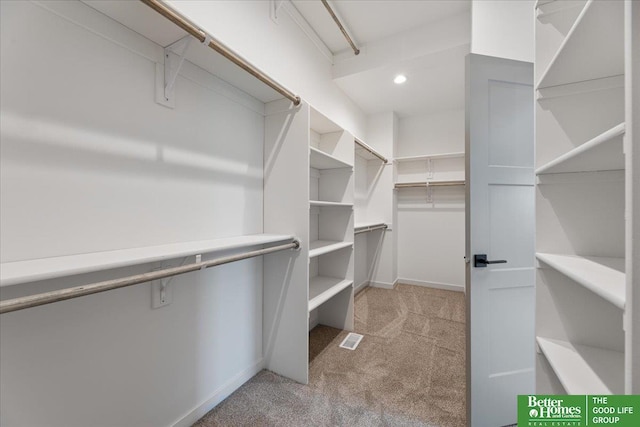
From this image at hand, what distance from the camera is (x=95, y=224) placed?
103 cm

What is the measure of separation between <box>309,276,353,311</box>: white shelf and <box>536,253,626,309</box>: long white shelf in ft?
4.65

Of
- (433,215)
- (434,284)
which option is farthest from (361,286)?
(433,215)

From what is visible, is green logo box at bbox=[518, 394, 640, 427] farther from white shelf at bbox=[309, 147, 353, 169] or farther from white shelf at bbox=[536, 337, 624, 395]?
white shelf at bbox=[309, 147, 353, 169]

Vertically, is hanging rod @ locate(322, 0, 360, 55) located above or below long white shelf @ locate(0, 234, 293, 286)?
above

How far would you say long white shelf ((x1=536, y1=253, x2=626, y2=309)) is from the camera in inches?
24.0

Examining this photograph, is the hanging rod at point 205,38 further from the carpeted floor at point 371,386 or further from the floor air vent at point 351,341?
the floor air vent at point 351,341

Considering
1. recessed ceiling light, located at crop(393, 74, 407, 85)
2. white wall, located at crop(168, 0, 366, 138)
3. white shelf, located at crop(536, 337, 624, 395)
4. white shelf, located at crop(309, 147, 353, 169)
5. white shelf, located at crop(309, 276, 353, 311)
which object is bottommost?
white shelf, located at crop(309, 276, 353, 311)

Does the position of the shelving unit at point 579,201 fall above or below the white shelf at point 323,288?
above

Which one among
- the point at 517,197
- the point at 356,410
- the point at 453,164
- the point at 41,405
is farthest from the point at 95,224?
the point at 453,164

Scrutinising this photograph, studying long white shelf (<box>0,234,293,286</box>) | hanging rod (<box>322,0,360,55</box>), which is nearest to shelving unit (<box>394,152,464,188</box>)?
hanging rod (<box>322,0,360,55</box>)

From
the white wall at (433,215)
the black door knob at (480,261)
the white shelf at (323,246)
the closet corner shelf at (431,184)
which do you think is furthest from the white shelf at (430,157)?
the black door knob at (480,261)

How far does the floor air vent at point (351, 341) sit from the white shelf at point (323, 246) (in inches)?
34.9

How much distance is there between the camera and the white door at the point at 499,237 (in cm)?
141

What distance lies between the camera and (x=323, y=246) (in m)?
2.28
